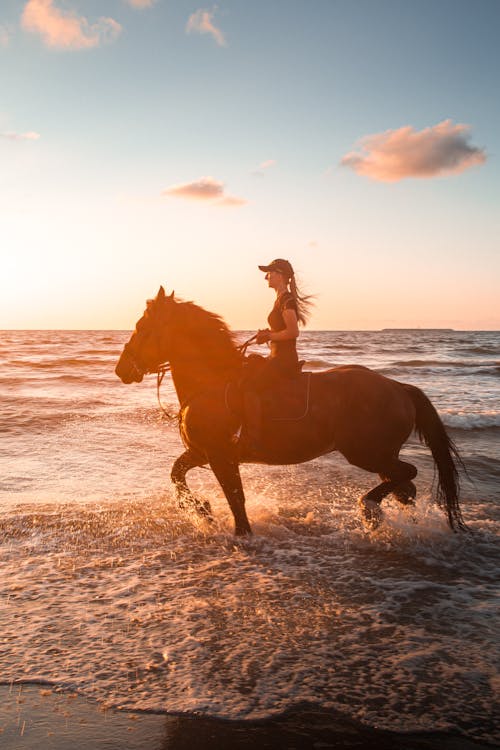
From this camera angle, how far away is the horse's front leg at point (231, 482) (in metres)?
6.03

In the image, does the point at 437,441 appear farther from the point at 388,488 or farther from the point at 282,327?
the point at 282,327

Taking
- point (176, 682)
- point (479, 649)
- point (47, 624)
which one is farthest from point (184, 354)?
point (479, 649)

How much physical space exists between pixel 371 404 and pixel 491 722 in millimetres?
3489

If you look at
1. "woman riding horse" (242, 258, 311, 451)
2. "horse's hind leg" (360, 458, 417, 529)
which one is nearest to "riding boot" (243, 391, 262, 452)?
"woman riding horse" (242, 258, 311, 451)

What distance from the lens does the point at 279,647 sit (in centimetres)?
382

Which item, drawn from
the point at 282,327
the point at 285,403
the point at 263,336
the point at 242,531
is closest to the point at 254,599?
the point at 242,531

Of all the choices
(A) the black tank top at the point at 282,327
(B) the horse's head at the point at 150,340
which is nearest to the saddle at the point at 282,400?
(A) the black tank top at the point at 282,327

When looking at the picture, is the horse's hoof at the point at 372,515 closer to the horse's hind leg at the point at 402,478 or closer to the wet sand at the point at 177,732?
the horse's hind leg at the point at 402,478

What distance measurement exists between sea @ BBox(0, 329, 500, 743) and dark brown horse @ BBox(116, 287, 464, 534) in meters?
0.56

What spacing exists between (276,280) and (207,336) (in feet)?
3.49

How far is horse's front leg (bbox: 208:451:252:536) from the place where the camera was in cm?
603

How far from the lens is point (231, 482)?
19.8ft

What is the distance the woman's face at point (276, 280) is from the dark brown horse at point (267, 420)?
85 cm

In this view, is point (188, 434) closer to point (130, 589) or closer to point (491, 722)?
point (130, 589)
